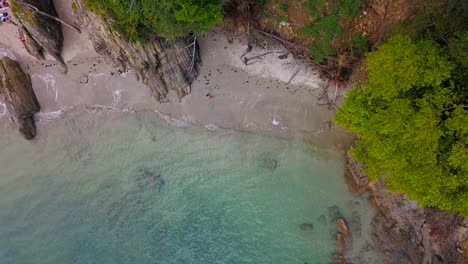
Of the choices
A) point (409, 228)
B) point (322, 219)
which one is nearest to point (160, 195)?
point (322, 219)

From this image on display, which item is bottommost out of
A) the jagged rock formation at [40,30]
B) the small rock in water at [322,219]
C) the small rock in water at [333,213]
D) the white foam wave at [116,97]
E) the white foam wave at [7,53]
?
the small rock in water at [322,219]

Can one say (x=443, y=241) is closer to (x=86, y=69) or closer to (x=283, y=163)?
(x=283, y=163)

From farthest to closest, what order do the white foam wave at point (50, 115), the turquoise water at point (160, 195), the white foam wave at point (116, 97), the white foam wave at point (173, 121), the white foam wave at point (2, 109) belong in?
the white foam wave at point (2, 109), the white foam wave at point (50, 115), the white foam wave at point (116, 97), the white foam wave at point (173, 121), the turquoise water at point (160, 195)

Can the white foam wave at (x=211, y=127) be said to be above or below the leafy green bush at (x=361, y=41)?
below

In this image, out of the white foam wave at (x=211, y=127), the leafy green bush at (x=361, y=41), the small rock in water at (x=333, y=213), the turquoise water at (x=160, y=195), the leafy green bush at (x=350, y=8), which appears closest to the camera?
the leafy green bush at (x=350, y=8)

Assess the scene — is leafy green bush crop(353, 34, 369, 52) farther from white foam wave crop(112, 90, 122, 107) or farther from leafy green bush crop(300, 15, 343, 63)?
white foam wave crop(112, 90, 122, 107)

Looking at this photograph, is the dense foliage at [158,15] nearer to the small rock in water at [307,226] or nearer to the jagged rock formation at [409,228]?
the jagged rock formation at [409,228]

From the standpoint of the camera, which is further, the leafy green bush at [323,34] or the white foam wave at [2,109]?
the white foam wave at [2,109]

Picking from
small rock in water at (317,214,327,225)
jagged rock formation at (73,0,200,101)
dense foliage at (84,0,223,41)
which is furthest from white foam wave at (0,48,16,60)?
small rock in water at (317,214,327,225)

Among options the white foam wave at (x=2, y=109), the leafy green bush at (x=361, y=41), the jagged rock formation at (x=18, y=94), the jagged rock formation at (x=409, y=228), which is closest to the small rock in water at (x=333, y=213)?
the jagged rock formation at (x=409, y=228)
